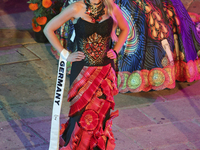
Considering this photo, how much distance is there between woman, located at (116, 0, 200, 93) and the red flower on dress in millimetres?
2590

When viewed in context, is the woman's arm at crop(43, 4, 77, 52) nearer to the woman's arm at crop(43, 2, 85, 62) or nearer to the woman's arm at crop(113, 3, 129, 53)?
the woman's arm at crop(43, 2, 85, 62)

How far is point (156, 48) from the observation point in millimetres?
6086

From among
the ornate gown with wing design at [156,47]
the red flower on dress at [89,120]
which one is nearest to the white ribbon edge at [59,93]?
the red flower on dress at [89,120]

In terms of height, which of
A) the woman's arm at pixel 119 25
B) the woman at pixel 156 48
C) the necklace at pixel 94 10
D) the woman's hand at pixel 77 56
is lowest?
the woman at pixel 156 48

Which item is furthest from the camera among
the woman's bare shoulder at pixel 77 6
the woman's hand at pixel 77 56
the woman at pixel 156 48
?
the woman at pixel 156 48

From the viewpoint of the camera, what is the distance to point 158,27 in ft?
20.1

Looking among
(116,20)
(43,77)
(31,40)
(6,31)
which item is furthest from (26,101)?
(6,31)

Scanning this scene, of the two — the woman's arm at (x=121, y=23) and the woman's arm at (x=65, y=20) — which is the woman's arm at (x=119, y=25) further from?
the woman's arm at (x=65, y=20)

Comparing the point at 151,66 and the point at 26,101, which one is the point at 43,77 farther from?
the point at 151,66

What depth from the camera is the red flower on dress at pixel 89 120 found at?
11.1 ft

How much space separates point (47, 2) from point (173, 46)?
323cm

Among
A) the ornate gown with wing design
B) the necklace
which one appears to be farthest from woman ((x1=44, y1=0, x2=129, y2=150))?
the ornate gown with wing design

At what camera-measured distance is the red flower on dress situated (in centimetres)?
339

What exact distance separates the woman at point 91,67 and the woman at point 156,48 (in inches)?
94.9
